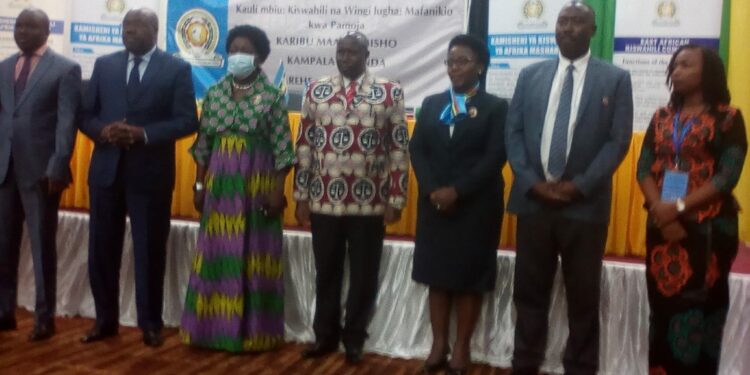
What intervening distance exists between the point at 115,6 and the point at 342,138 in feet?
8.87

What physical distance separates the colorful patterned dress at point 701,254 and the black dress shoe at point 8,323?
307 centimetres

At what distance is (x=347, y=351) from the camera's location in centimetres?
375

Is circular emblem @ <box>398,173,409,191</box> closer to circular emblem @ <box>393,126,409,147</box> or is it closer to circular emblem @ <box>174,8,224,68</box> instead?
circular emblem @ <box>393,126,409,147</box>

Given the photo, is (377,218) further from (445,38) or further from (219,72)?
(219,72)

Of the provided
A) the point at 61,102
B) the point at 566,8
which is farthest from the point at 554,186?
the point at 61,102

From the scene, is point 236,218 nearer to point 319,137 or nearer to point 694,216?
point 319,137

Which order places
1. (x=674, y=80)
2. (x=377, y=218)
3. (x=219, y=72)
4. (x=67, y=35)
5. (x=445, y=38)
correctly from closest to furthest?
(x=674, y=80) → (x=377, y=218) → (x=445, y=38) → (x=219, y=72) → (x=67, y=35)

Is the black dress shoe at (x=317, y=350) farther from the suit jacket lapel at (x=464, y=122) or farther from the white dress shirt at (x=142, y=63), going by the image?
the white dress shirt at (x=142, y=63)

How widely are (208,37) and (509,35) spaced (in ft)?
6.33

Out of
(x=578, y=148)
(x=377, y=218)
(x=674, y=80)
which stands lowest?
(x=377, y=218)

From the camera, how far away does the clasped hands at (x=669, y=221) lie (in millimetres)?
2703

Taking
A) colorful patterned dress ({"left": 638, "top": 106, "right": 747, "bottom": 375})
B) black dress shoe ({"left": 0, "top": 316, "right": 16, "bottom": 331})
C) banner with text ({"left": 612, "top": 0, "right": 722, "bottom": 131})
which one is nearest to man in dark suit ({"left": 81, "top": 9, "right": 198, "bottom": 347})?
black dress shoe ({"left": 0, "top": 316, "right": 16, "bottom": 331})

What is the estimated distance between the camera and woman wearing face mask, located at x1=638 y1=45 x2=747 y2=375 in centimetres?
270

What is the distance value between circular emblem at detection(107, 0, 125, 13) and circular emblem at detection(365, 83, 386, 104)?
263 cm
